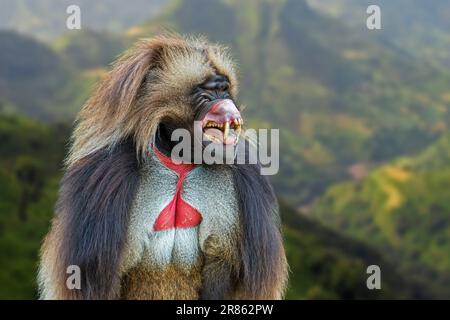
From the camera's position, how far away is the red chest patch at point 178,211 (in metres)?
4.79

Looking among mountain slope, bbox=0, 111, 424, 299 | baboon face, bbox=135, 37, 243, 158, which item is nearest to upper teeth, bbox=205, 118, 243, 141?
baboon face, bbox=135, 37, 243, 158

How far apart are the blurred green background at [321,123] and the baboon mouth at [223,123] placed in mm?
16679

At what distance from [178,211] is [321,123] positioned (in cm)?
10334

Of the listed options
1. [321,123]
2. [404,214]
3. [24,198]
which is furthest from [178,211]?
[321,123]

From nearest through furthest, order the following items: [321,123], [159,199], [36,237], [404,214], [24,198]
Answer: [159,199] < [36,237] < [24,198] < [404,214] < [321,123]

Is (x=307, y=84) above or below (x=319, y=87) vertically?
above

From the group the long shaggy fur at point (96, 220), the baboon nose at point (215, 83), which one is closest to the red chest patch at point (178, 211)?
the long shaggy fur at point (96, 220)

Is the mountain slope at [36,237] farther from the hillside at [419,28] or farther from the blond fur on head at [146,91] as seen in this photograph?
the hillside at [419,28]

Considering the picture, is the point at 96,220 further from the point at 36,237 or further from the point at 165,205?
the point at 36,237

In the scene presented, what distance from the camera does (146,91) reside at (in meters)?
4.85

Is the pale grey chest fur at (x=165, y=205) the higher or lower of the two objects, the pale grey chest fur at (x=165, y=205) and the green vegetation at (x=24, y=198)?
the lower
